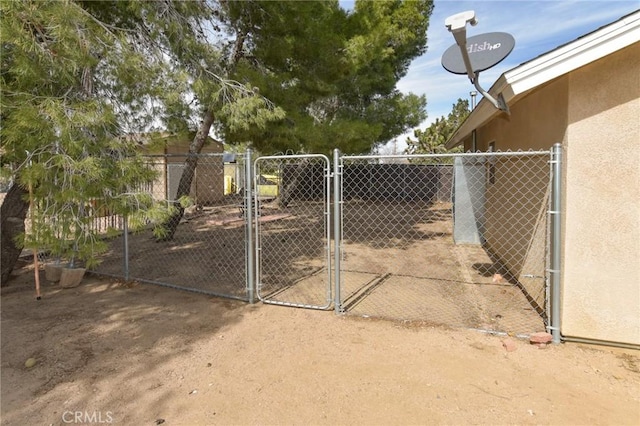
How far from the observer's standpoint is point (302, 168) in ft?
51.7

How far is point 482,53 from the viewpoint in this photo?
13.9ft

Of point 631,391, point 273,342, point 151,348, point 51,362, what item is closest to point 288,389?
point 273,342

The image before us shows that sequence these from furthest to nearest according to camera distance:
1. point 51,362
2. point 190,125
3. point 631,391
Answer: point 190,125, point 51,362, point 631,391

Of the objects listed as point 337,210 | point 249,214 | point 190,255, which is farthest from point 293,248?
point 337,210

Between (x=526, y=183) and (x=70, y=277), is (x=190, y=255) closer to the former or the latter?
(x=70, y=277)

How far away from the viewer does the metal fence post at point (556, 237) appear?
136 inches

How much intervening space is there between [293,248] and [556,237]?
18.7 ft

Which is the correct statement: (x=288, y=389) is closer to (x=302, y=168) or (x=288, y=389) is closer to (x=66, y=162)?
(x=66, y=162)

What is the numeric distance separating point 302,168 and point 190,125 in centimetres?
917

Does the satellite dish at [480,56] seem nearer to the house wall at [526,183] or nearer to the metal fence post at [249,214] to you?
the house wall at [526,183]

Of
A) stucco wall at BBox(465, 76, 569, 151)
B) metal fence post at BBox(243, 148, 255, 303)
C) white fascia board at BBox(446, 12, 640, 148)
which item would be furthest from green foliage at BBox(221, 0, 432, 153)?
white fascia board at BBox(446, 12, 640, 148)
